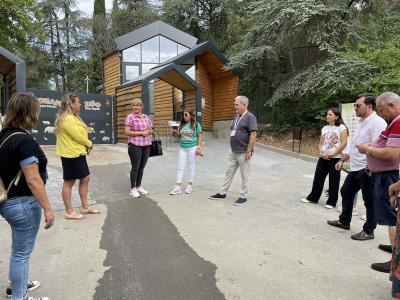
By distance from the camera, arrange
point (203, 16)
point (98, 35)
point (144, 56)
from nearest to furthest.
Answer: point (144, 56)
point (203, 16)
point (98, 35)

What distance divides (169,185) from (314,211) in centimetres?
302

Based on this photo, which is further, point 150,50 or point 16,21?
point 16,21

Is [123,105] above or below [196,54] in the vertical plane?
below

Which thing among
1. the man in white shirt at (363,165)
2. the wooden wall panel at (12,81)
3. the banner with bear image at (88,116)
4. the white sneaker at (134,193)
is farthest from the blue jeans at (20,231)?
the banner with bear image at (88,116)

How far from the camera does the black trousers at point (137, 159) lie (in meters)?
6.39

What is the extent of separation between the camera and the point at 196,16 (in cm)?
2759

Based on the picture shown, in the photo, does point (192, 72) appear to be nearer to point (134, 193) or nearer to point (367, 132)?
point (134, 193)

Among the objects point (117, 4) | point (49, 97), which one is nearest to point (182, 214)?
point (49, 97)

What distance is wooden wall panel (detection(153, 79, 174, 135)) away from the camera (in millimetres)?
17656

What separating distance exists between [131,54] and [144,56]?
2.20ft

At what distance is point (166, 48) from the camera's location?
64.0 feet

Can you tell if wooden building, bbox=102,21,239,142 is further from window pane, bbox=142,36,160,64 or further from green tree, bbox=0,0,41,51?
green tree, bbox=0,0,41,51

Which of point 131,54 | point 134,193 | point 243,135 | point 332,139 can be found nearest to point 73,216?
point 134,193

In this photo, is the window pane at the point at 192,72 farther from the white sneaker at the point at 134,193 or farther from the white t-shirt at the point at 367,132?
the white t-shirt at the point at 367,132
